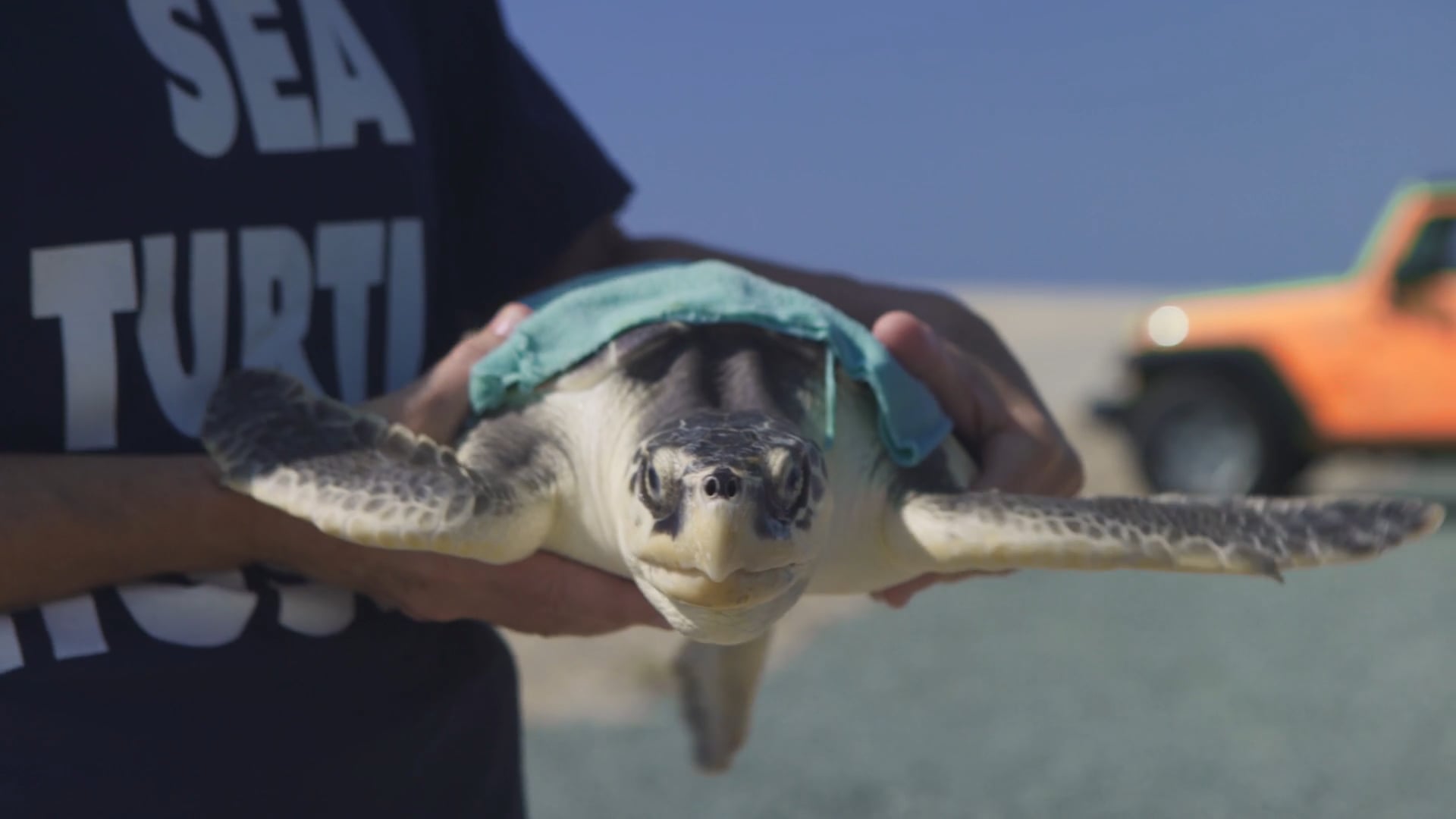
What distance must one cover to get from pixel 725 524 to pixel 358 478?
401mm

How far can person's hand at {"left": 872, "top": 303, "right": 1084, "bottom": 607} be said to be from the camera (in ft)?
5.11

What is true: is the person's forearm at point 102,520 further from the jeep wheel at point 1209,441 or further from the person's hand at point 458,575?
the jeep wheel at point 1209,441

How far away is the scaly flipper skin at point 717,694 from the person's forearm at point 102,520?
879 mm

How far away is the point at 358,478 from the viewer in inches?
54.3

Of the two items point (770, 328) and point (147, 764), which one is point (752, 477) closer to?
point (770, 328)

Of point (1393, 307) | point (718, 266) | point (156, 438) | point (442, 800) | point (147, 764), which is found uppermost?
point (718, 266)

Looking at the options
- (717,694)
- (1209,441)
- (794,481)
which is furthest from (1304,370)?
(794,481)

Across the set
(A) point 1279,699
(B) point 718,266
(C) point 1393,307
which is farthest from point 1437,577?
(B) point 718,266

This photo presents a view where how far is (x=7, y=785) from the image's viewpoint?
3.83ft

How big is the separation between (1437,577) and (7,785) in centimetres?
625

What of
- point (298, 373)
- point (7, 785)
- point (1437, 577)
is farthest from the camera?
point (1437, 577)

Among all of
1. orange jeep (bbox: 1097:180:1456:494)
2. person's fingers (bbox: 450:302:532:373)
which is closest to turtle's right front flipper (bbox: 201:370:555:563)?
person's fingers (bbox: 450:302:532:373)

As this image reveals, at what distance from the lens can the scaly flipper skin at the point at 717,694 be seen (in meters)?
2.07

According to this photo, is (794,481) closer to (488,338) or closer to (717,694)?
(488,338)
